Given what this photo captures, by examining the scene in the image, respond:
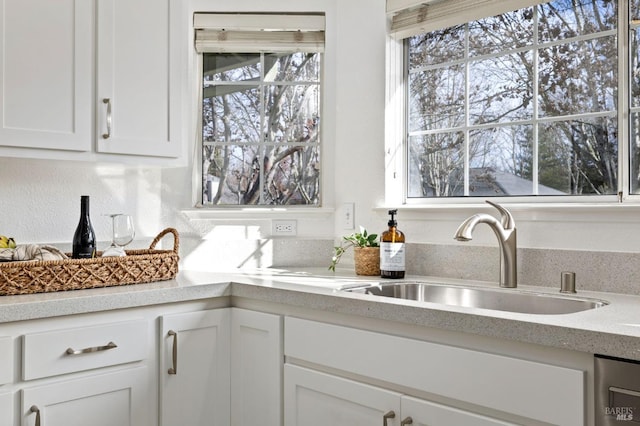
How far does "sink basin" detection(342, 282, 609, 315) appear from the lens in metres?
1.81

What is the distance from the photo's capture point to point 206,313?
211 cm

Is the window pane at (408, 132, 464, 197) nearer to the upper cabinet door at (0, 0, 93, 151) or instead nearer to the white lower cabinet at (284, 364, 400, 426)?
the white lower cabinet at (284, 364, 400, 426)

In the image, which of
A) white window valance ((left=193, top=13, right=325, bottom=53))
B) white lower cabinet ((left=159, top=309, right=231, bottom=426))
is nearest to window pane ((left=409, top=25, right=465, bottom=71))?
white window valance ((left=193, top=13, right=325, bottom=53))

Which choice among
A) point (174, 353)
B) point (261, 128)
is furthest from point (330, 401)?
point (261, 128)

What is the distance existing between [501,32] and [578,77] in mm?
375

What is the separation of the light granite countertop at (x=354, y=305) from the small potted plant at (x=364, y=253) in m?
0.06

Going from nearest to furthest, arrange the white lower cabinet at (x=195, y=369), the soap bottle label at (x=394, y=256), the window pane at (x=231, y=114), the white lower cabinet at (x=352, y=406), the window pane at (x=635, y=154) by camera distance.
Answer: the white lower cabinet at (x=352, y=406) → the window pane at (x=635, y=154) → the white lower cabinet at (x=195, y=369) → the soap bottle label at (x=394, y=256) → the window pane at (x=231, y=114)

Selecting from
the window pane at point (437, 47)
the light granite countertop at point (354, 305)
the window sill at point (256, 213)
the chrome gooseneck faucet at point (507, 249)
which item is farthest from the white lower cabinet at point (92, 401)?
the window pane at point (437, 47)

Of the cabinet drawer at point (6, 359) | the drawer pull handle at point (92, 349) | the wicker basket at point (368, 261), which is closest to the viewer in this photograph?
the cabinet drawer at point (6, 359)

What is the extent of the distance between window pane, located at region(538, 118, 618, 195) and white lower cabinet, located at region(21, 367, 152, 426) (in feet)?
5.13

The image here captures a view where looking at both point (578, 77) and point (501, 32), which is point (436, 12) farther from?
point (578, 77)

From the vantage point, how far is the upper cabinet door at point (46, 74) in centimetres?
196

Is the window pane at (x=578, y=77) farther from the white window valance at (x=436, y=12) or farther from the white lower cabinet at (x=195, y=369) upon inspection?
the white lower cabinet at (x=195, y=369)

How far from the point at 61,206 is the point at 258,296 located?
3.03 feet
